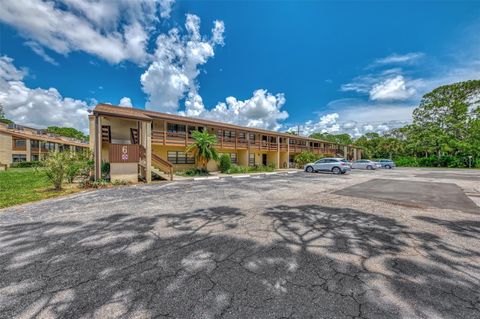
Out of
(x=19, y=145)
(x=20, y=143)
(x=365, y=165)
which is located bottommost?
(x=365, y=165)

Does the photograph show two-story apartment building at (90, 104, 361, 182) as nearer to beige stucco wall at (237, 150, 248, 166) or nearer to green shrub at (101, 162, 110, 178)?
beige stucco wall at (237, 150, 248, 166)

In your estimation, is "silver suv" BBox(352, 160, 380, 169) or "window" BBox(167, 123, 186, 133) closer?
"window" BBox(167, 123, 186, 133)

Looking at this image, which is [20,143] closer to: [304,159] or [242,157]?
[242,157]

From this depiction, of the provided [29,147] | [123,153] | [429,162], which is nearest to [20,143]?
[29,147]

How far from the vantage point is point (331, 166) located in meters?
21.6

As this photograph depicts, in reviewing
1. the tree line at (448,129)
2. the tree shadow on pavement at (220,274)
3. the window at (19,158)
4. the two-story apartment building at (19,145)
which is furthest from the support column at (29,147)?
the tree line at (448,129)

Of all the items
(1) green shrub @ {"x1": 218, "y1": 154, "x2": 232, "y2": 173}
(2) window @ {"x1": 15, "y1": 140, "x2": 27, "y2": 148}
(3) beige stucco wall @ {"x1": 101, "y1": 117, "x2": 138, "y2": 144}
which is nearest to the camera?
(3) beige stucco wall @ {"x1": 101, "y1": 117, "x2": 138, "y2": 144}

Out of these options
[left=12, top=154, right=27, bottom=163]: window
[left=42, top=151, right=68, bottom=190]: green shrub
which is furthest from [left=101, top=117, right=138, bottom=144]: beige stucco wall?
[left=12, top=154, right=27, bottom=163]: window

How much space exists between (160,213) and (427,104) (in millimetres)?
53049

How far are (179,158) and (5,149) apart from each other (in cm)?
2984

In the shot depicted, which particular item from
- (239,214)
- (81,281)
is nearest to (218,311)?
(81,281)

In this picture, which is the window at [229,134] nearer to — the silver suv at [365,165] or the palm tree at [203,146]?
the palm tree at [203,146]

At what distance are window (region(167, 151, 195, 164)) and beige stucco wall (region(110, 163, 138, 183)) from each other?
6.83 metres

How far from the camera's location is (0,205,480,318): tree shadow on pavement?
2.29 meters
